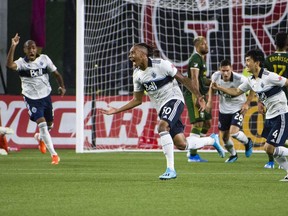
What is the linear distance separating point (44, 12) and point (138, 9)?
229 centimetres

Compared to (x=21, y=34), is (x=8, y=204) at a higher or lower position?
lower

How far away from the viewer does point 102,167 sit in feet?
47.6

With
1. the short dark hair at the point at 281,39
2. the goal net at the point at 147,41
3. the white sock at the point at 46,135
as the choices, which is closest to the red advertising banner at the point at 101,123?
the goal net at the point at 147,41

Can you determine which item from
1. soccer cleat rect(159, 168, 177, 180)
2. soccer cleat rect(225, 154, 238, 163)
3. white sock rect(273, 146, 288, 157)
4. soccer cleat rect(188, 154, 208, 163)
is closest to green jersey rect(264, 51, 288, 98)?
soccer cleat rect(225, 154, 238, 163)

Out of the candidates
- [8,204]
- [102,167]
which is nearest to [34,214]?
[8,204]

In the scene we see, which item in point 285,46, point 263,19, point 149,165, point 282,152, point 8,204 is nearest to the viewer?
point 8,204

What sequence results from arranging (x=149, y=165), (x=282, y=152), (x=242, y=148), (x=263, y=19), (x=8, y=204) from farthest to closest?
(x=263, y=19) < (x=242, y=148) < (x=149, y=165) < (x=282, y=152) < (x=8, y=204)

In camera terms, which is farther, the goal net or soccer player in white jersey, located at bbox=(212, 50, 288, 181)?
the goal net

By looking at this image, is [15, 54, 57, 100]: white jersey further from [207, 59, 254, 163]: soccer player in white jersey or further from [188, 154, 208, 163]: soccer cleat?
[207, 59, 254, 163]: soccer player in white jersey

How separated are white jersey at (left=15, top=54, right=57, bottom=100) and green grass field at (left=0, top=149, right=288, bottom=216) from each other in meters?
1.24

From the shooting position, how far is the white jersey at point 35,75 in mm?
15914

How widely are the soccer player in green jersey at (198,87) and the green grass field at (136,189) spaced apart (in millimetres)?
789

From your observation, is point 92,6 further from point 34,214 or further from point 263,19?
point 34,214

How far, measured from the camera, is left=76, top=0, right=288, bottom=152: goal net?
20469 millimetres
